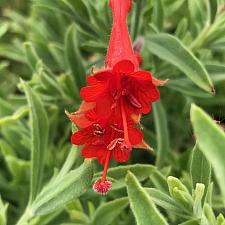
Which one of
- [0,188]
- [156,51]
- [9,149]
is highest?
[156,51]

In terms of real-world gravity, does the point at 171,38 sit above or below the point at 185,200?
above

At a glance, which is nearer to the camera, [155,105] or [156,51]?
[156,51]

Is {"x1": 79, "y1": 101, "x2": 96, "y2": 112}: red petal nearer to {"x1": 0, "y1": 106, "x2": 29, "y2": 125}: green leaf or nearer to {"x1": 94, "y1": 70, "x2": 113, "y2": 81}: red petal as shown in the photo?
{"x1": 94, "y1": 70, "x2": 113, "y2": 81}: red petal

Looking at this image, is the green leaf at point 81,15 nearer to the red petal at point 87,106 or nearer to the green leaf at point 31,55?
the green leaf at point 31,55

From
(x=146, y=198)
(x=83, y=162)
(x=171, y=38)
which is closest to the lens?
(x=146, y=198)

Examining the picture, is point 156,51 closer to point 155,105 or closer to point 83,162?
point 155,105

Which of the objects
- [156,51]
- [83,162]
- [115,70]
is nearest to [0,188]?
[83,162]

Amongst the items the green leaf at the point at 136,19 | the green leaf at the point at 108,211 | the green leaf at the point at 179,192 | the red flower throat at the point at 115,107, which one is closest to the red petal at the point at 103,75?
the red flower throat at the point at 115,107
